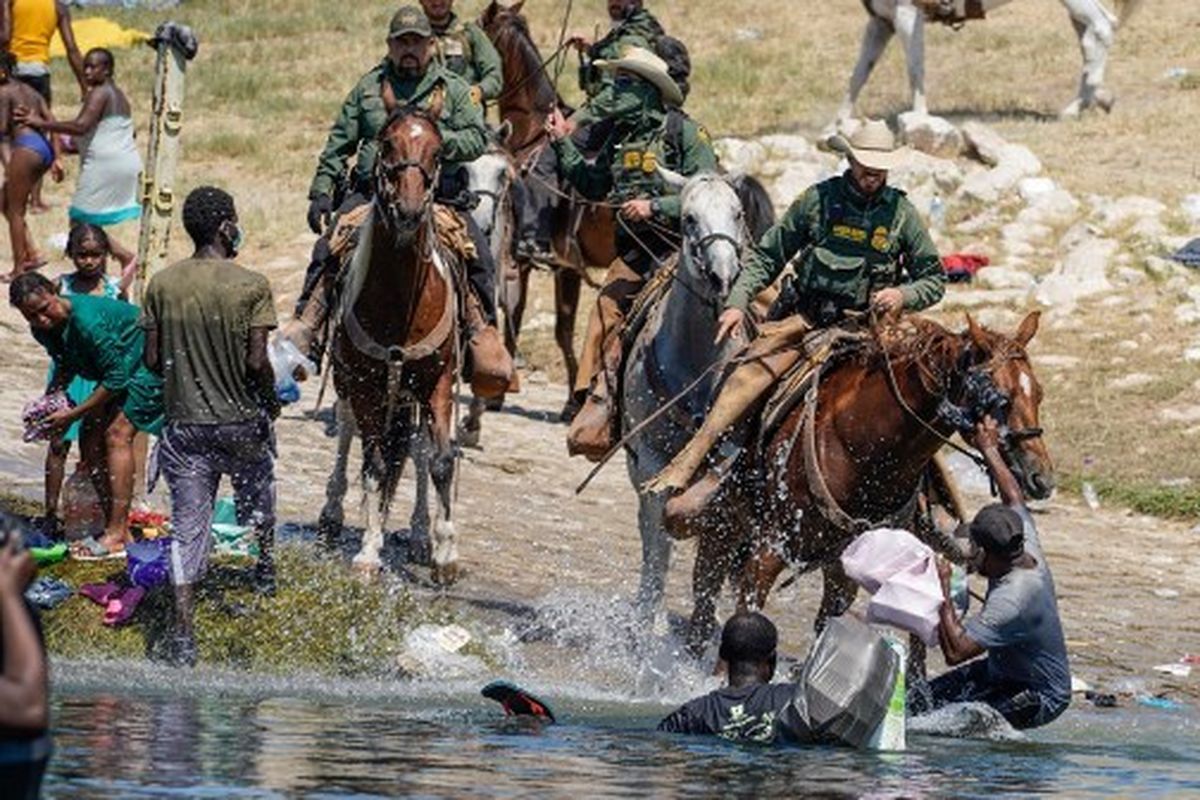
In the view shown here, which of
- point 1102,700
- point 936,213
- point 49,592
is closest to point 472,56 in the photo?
point 936,213

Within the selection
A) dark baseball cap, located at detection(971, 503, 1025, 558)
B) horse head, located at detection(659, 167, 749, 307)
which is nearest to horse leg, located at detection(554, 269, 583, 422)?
horse head, located at detection(659, 167, 749, 307)

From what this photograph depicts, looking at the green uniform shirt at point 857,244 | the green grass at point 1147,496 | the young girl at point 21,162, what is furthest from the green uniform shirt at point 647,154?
the young girl at point 21,162

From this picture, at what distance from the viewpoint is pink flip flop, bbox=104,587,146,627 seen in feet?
46.4

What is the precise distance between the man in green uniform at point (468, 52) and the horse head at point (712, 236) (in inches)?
193

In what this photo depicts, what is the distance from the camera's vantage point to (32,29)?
24906mm

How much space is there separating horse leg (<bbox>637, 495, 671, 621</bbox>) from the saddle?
1570 centimetres

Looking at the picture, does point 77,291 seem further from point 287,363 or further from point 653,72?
point 653,72

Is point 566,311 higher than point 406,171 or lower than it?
lower

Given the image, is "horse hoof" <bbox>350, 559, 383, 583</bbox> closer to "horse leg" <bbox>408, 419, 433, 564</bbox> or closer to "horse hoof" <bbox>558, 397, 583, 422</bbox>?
"horse leg" <bbox>408, 419, 433, 564</bbox>

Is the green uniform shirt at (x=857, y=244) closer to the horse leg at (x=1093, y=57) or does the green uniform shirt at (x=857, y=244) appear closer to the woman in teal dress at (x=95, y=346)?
the woman in teal dress at (x=95, y=346)

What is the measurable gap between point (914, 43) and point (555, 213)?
342 inches

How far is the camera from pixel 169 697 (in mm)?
13086

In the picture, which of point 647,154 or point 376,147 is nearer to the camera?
point 376,147

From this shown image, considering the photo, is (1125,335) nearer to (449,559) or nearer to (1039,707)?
(449,559)
